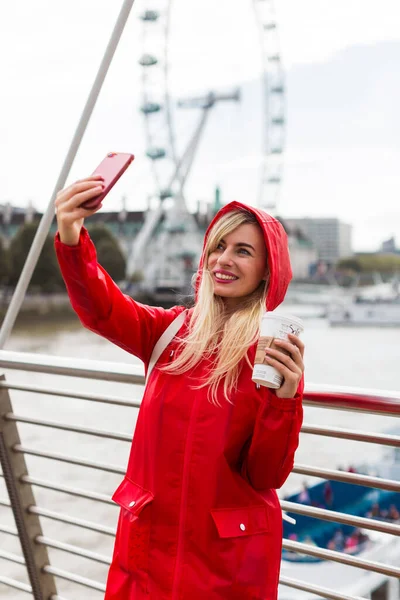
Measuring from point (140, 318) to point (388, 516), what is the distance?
8.85 metres

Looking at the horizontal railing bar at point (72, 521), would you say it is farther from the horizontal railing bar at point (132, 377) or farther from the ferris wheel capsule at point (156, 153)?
the ferris wheel capsule at point (156, 153)

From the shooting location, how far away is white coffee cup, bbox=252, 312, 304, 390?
Result: 0.69m

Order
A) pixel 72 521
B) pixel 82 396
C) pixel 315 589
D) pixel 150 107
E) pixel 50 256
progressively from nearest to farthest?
pixel 315 589
pixel 82 396
pixel 72 521
pixel 150 107
pixel 50 256

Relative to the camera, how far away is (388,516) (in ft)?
29.1

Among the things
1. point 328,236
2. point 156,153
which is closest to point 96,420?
point 156,153

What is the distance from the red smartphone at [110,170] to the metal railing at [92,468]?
0.37m

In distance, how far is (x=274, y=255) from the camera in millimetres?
823

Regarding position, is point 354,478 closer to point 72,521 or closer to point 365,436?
point 365,436

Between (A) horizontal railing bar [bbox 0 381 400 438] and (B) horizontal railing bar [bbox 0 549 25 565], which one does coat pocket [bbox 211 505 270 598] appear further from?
(B) horizontal railing bar [bbox 0 549 25 565]

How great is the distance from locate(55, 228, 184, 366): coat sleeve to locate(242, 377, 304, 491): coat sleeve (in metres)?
0.21

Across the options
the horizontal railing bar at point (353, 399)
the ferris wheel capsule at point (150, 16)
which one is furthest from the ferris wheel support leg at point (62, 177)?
the ferris wheel capsule at point (150, 16)

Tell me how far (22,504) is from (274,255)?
0.82 metres

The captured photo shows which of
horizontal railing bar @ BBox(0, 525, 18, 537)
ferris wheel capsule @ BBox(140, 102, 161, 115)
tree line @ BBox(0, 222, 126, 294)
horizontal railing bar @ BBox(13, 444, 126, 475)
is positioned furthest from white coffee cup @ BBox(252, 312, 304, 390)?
tree line @ BBox(0, 222, 126, 294)

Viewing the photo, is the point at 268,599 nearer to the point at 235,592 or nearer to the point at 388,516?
the point at 235,592
